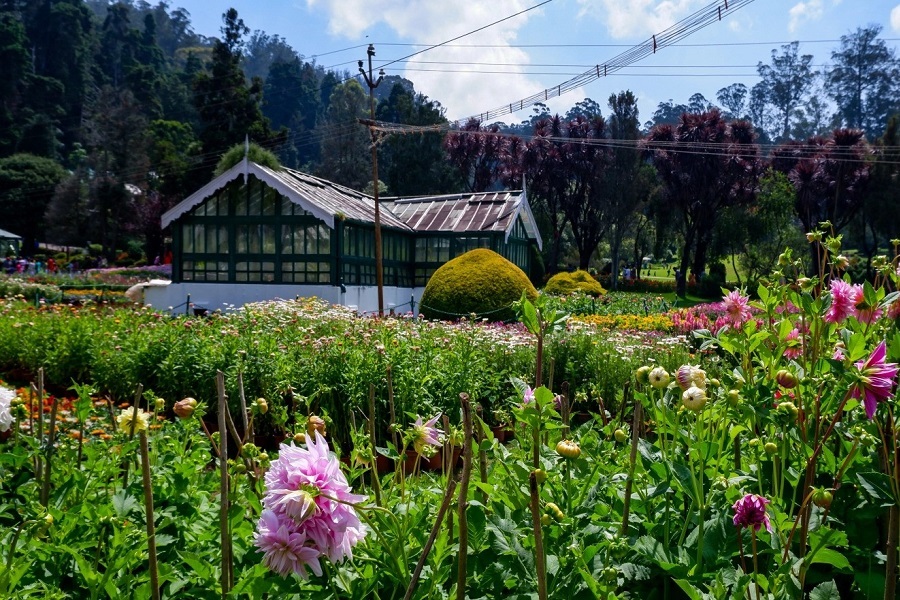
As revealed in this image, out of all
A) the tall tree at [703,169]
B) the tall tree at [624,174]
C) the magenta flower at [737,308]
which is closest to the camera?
the magenta flower at [737,308]

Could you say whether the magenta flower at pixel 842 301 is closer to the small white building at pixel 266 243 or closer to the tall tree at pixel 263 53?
the small white building at pixel 266 243

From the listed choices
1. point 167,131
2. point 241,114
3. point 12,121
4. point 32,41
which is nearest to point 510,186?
point 241,114

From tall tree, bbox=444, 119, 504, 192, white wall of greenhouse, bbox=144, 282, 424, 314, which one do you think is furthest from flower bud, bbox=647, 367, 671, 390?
tall tree, bbox=444, 119, 504, 192

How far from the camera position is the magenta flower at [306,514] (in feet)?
3.47

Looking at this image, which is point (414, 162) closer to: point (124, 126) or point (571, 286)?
point (124, 126)

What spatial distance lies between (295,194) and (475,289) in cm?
650

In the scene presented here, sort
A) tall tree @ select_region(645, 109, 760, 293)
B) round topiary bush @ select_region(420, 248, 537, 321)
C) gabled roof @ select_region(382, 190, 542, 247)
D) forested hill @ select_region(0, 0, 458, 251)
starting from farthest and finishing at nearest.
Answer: forested hill @ select_region(0, 0, 458, 251), tall tree @ select_region(645, 109, 760, 293), gabled roof @ select_region(382, 190, 542, 247), round topiary bush @ select_region(420, 248, 537, 321)

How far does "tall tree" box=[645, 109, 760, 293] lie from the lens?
36562 mm

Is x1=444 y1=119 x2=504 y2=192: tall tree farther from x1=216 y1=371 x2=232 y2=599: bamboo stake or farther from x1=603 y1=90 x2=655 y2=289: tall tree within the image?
x1=216 y1=371 x2=232 y2=599: bamboo stake

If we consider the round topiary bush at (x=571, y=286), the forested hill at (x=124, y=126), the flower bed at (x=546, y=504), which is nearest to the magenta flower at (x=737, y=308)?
the flower bed at (x=546, y=504)

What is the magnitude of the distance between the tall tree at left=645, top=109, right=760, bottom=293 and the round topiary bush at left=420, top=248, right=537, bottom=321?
22690 millimetres

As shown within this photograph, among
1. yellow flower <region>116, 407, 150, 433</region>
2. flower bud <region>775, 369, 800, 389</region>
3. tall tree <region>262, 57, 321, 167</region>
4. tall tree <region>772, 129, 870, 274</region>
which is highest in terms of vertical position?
tall tree <region>262, 57, 321, 167</region>

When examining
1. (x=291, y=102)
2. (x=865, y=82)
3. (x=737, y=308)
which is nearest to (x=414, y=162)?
(x=737, y=308)

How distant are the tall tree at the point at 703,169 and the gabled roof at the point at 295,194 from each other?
20.8 m
